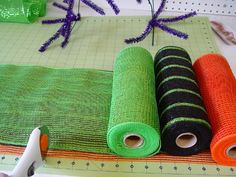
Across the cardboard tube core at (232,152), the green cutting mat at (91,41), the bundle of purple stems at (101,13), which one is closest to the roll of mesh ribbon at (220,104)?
the cardboard tube core at (232,152)

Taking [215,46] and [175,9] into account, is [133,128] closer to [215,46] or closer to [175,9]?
[215,46]

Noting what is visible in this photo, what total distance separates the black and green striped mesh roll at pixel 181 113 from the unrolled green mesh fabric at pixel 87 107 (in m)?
0.03

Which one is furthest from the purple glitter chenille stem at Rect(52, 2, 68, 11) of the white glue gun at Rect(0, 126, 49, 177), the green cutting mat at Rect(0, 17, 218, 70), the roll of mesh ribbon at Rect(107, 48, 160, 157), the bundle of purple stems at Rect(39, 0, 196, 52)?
the white glue gun at Rect(0, 126, 49, 177)

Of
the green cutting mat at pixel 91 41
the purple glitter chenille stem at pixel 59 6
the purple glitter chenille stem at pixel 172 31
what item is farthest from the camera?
the purple glitter chenille stem at pixel 59 6

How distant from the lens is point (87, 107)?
2.19ft

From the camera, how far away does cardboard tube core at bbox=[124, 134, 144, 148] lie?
1.84 feet

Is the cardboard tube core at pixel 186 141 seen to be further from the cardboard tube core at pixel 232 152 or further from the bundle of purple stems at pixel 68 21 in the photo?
the bundle of purple stems at pixel 68 21

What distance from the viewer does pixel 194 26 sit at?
1088 millimetres

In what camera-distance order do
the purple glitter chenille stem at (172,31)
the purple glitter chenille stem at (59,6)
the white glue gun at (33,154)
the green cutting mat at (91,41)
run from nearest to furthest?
the white glue gun at (33,154)
the green cutting mat at (91,41)
the purple glitter chenille stem at (172,31)
the purple glitter chenille stem at (59,6)

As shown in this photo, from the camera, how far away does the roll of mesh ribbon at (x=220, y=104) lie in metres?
0.53

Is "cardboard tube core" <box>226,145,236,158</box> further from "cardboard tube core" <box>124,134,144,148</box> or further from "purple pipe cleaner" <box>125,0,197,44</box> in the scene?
"purple pipe cleaner" <box>125,0,197,44</box>

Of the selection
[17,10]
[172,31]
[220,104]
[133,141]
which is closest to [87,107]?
[133,141]

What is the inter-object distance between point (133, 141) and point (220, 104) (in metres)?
0.20

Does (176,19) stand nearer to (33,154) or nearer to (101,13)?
(101,13)
